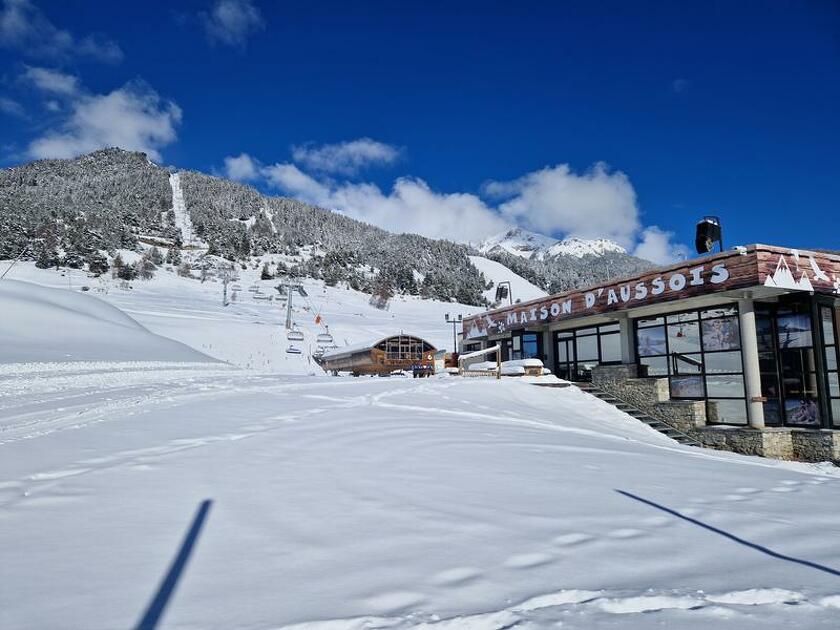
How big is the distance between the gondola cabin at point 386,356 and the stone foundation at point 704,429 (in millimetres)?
12784

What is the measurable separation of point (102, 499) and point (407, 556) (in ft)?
7.70

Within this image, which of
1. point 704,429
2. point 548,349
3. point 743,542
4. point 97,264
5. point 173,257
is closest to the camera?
point 743,542

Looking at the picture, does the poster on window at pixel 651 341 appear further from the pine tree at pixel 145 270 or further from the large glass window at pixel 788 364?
the pine tree at pixel 145 270

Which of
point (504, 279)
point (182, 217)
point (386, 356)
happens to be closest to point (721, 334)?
point (386, 356)

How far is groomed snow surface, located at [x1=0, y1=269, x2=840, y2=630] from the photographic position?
7.66 feet

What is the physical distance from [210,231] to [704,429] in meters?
88.3

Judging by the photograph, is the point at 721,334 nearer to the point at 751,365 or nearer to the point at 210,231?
the point at 751,365

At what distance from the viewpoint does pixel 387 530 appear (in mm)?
3359

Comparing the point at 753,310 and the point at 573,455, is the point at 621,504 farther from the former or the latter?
the point at 753,310

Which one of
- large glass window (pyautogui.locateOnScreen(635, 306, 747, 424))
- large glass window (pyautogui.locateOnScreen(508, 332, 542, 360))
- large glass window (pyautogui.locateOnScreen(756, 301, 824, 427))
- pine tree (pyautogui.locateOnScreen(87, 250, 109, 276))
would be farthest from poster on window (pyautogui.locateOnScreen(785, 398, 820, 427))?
pine tree (pyautogui.locateOnScreen(87, 250, 109, 276))

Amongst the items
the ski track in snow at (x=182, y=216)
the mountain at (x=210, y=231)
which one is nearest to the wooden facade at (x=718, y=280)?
the mountain at (x=210, y=231)

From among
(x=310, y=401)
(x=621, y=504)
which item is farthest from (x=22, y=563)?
(x=310, y=401)

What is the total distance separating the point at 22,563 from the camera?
2.62 meters

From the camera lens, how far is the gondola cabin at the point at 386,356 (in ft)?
97.3
